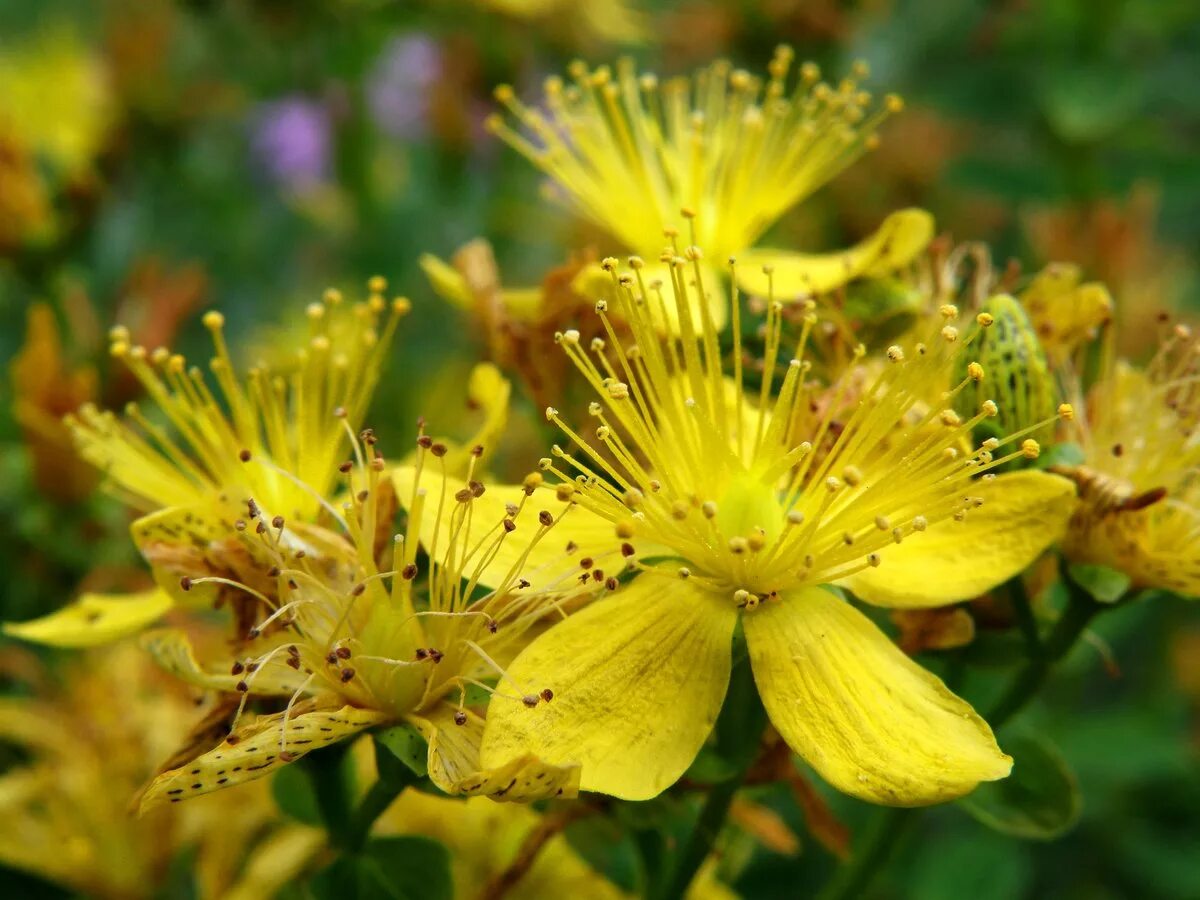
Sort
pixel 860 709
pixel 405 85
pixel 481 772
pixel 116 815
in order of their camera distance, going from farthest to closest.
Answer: pixel 405 85
pixel 116 815
pixel 860 709
pixel 481 772

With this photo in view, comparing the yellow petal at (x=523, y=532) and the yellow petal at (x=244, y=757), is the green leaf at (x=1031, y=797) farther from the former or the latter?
the yellow petal at (x=244, y=757)

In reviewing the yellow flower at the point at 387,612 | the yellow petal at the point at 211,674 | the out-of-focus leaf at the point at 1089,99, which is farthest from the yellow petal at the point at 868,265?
the out-of-focus leaf at the point at 1089,99

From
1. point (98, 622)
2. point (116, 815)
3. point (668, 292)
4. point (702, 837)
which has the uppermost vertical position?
point (668, 292)

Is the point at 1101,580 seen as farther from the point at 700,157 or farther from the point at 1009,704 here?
the point at 700,157

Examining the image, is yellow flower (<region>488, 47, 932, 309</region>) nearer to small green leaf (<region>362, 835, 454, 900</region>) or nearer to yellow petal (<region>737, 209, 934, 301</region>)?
yellow petal (<region>737, 209, 934, 301</region>)

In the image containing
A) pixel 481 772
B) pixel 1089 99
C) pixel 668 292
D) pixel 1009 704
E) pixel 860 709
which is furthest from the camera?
pixel 1089 99

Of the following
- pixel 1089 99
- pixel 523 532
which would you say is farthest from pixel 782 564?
pixel 1089 99

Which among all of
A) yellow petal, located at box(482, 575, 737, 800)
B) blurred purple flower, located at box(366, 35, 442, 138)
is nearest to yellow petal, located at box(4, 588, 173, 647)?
yellow petal, located at box(482, 575, 737, 800)
